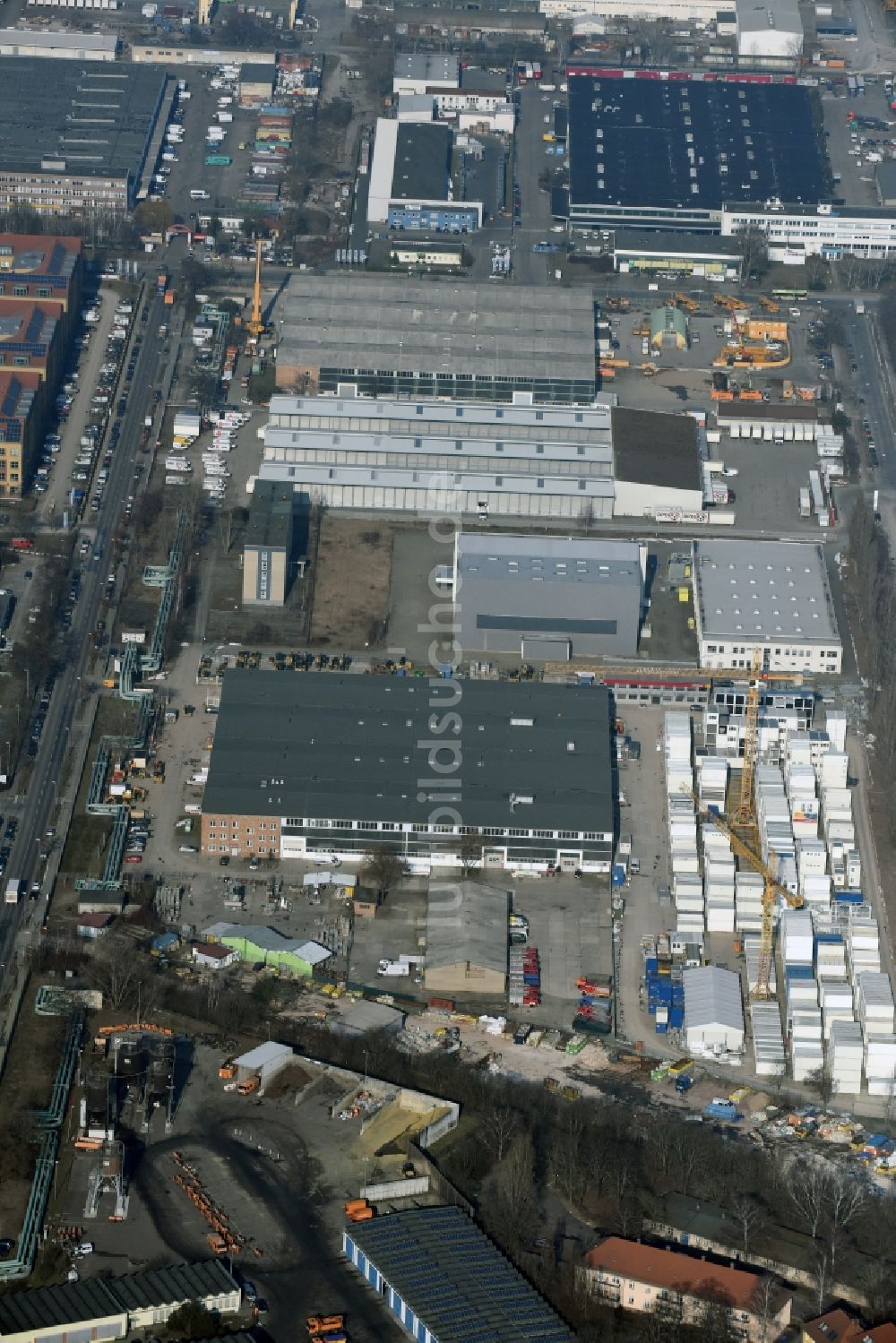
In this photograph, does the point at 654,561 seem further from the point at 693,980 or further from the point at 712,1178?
the point at 712,1178

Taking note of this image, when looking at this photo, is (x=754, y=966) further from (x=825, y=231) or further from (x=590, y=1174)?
(x=825, y=231)

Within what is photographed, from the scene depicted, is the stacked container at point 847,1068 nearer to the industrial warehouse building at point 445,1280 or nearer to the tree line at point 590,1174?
the tree line at point 590,1174

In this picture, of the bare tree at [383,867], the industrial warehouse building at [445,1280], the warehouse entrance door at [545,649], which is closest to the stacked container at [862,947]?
the bare tree at [383,867]

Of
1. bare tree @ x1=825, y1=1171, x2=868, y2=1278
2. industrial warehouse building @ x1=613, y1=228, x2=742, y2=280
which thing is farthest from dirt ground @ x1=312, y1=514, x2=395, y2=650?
bare tree @ x1=825, y1=1171, x2=868, y2=1278

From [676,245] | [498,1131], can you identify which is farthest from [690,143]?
[498,1131]

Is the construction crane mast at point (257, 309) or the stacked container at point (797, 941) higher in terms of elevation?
the construction crane mast at point (257, 309)

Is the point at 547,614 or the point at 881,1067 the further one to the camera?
the point at 547,614
